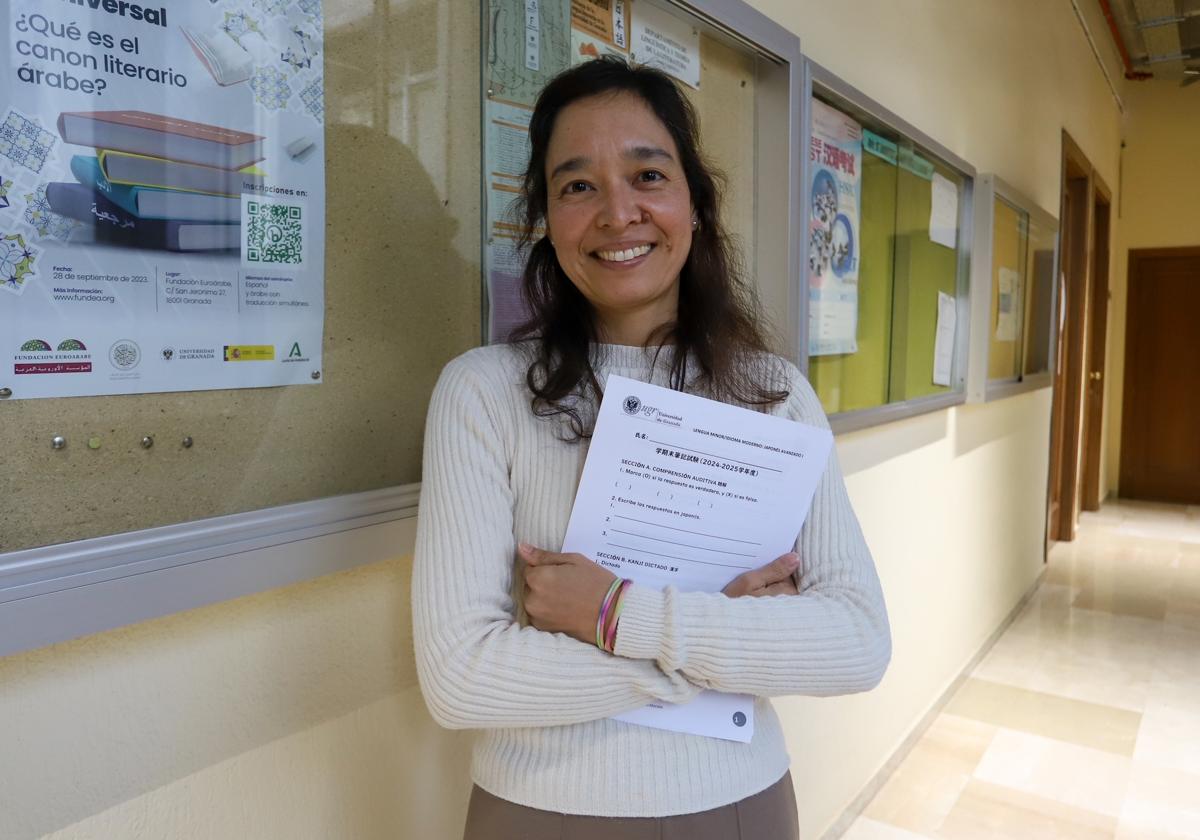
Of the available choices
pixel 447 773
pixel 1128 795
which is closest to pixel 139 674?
pixel 447 773

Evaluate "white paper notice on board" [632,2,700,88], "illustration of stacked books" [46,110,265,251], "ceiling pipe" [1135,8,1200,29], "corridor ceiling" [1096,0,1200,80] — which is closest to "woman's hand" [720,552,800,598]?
"illustration of stacked books" [46,110,265,251]

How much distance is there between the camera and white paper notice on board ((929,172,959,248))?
280cm

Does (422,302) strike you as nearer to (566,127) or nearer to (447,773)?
(566,127)

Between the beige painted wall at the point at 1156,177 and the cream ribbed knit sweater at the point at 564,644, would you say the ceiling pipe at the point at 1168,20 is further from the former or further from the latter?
the cream ribbed knit sweater at the point at 564,644

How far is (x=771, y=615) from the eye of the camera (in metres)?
0.91

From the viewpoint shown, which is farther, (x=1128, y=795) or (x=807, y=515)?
(x=1128, y=795)

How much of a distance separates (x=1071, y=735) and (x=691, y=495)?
2784 millimetres

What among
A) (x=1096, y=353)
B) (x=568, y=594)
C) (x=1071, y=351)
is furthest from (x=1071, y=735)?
(x=1096, y=353)

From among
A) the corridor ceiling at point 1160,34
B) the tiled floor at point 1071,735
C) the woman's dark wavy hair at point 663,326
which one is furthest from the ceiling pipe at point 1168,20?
the woman's dark wavy hair at point 663,326

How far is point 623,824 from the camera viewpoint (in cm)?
91

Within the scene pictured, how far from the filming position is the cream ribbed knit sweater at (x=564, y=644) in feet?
2.77

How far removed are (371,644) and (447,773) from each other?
237 mm

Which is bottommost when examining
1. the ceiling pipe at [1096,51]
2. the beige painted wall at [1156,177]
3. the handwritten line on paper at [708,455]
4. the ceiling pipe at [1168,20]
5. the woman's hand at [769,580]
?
the woman's hand at [769,580]

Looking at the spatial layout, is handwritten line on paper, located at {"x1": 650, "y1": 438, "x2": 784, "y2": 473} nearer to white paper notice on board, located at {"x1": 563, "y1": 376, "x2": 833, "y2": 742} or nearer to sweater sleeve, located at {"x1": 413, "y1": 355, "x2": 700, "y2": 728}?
white paper notice on board, located at {"x1": 563, "y1": 376, "x2": 833, "y2": 742}
